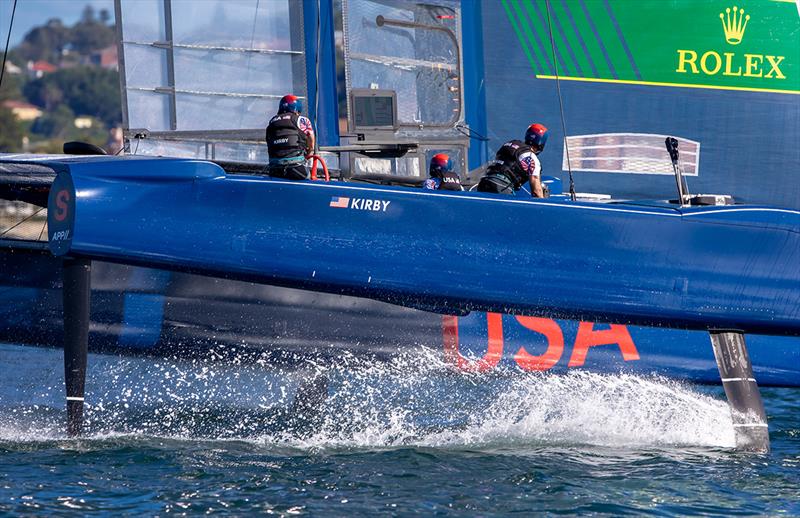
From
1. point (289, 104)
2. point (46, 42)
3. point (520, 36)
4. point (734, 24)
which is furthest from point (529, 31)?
Answer: point (46, 42)

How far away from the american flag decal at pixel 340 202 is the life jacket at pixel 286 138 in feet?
3.00

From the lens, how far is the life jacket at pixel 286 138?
6113mm

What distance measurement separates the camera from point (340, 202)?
5.25 metres

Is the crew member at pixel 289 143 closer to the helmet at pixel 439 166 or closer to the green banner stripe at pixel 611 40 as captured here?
the helmet at pixel 439 166

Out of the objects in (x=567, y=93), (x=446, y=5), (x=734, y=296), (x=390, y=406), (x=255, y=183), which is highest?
(x=446, y=5)

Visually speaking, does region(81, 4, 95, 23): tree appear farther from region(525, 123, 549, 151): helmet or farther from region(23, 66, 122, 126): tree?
region(525, 123, 549, 151): helmet

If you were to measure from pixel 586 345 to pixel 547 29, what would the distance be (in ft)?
7.34

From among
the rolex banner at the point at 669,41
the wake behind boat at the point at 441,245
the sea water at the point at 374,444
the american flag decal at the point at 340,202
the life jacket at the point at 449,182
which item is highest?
the rolex banner at the point at 669,41

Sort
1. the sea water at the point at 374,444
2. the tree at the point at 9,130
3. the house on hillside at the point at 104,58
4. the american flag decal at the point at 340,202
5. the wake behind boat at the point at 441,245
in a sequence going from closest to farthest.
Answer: the sea water at the point at 374,444
the wake behind boat at the point at 441,245
the american flag decal at the point at 340,202
the tree at the point at 9,130
the house on hillside at the point at 104,58

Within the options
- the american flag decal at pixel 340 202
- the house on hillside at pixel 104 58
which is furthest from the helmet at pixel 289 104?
the house on hillside at pixel 104 58

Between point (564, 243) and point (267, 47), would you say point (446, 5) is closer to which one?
point (267, 47)

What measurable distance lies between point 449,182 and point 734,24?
2.34 meters

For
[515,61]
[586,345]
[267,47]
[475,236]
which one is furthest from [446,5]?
[475,236]

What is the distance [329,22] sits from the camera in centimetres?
767
